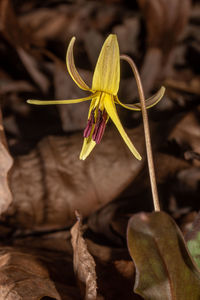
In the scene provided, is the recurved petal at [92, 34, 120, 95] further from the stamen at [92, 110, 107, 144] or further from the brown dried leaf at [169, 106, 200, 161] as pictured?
the brown dried leaf at [169, 106, 200, 161]

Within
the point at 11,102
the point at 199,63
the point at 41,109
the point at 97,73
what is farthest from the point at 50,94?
the point at 97,73

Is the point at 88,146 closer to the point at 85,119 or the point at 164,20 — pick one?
the point at 85,119

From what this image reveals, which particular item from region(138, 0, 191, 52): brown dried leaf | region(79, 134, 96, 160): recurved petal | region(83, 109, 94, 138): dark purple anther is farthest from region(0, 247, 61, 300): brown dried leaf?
region(138, 0, 191, 52): brown dried leaf

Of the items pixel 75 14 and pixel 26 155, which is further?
pixel 75 14

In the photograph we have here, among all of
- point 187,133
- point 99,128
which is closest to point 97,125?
point 99,128

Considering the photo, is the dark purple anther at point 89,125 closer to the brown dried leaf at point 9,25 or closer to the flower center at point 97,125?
the flower center at point 97,125

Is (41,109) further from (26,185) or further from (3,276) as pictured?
(3,276)
